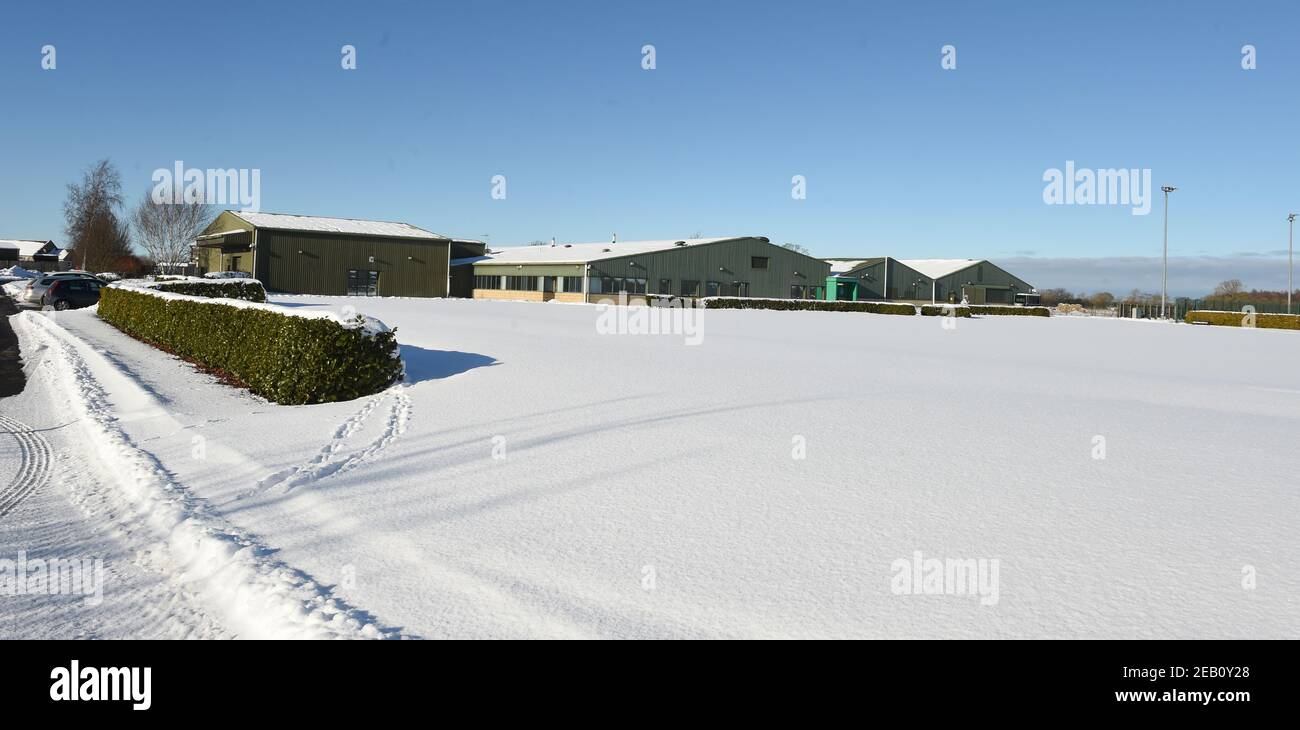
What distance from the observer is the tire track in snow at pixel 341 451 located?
6816mm

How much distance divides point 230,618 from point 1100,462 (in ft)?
22.6

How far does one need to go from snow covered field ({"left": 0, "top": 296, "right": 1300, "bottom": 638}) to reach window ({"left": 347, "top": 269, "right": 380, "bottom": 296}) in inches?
1773

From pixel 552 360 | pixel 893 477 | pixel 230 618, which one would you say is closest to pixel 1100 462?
pixel 893 477

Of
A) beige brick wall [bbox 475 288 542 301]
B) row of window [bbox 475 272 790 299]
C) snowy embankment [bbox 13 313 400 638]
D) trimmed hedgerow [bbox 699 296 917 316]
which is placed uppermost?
row of window [bbox 475 272 790 299]

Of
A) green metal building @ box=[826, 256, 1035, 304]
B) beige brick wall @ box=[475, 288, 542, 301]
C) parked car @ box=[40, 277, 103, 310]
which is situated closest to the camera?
parked car @ box=[40, 277, 103, 310]

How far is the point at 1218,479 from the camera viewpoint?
6.94m

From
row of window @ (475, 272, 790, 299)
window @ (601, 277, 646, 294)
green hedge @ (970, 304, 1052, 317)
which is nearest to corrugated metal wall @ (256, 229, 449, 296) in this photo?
row of window @ (475, 272, 790, 299)

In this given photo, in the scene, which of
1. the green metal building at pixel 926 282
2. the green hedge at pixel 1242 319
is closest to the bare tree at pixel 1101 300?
the green metal building at pixel 926 282

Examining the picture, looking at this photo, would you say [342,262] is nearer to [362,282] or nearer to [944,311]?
[362,282]

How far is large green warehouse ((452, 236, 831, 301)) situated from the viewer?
180 feet

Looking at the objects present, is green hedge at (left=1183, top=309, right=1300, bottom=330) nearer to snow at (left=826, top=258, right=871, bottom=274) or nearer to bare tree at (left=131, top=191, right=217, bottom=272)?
snow at (left=826, top=258, right=871, bottom=274)

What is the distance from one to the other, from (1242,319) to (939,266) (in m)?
32.2

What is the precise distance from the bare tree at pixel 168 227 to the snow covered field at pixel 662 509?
61.5m
